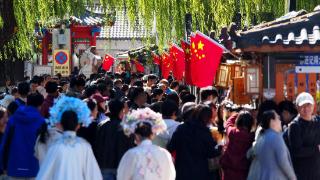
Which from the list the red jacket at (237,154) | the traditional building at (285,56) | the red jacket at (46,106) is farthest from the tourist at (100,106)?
the traditional building at (285,56)

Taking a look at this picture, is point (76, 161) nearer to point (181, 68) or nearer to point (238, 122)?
point (238, 122)

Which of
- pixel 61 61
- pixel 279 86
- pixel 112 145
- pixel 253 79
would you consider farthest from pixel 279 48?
pixel 61 61

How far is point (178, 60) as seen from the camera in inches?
807

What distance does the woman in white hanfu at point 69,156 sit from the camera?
8.53 metres

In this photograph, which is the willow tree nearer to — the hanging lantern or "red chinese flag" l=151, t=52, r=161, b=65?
the hanging lantern

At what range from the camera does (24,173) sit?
1004 cm

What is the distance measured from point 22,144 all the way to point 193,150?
2.02 metres

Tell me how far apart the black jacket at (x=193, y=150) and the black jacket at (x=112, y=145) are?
618 mm

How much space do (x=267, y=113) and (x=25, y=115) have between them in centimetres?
285

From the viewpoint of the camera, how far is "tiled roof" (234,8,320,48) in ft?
37.7

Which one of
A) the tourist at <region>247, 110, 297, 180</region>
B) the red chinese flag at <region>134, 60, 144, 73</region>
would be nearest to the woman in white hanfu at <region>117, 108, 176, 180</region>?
the tourist at <region>247, 110, 297, 180</region>

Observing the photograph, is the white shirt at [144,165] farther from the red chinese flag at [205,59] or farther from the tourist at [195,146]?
the red chinese flag at [205,59]

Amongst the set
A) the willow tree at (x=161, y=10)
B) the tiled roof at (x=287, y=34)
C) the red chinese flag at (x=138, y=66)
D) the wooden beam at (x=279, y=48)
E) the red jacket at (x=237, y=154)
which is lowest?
the red jacket at (x=237, y=154)

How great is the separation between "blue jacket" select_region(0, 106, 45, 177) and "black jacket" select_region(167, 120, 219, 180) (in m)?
1.68
